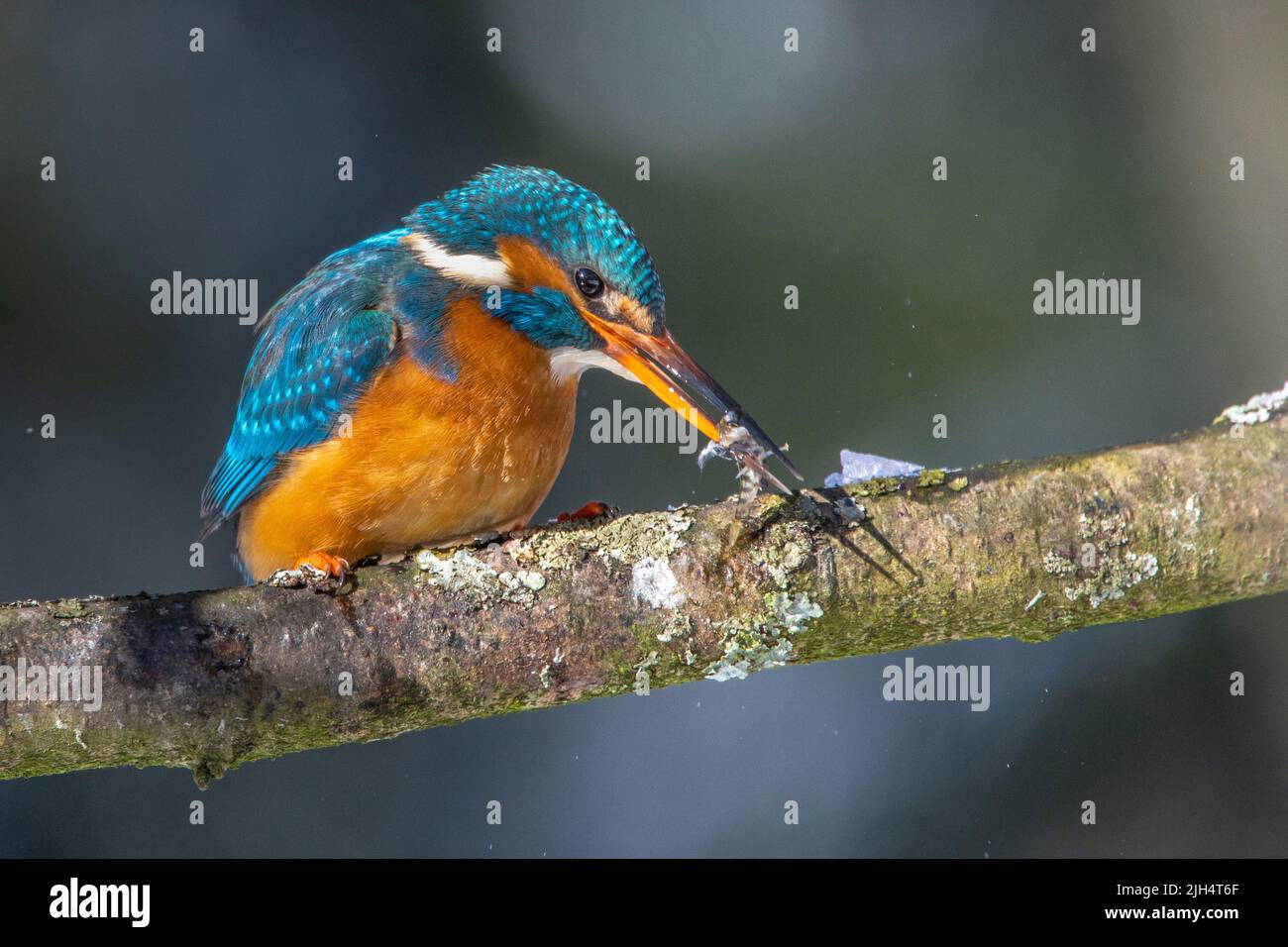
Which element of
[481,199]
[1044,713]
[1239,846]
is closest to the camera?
[481,199]

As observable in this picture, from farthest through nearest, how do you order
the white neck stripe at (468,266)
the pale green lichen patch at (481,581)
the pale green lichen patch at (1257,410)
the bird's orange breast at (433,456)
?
the white neck stripe at (468,266) < the bird's orange breast at (433,456) < the pale green lichen patch at (1257,410) < the pale green lichen patch at (481,581)

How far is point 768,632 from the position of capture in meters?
2.25

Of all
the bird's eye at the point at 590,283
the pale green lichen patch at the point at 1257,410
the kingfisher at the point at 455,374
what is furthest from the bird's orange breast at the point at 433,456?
the pale green lichen patch at the point at 1257,410

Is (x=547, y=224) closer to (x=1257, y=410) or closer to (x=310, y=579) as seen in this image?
(x=310, y=579)

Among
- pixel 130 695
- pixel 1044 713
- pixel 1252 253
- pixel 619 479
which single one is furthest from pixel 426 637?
pixel 1252 253

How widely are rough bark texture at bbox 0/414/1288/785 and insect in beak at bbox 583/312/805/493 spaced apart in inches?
11.7

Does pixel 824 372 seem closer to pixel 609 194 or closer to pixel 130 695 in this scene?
pixel 609 194

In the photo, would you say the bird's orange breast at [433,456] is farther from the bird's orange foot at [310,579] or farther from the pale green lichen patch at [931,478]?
the pale green lichen patch at [931,478]

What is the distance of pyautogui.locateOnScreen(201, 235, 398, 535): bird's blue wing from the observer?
2.98 metres

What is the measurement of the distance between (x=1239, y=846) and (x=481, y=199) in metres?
2.93

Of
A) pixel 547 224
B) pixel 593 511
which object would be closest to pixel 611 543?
pixel 593 511

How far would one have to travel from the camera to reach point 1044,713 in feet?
14.7

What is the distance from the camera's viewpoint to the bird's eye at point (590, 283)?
2.96 metres

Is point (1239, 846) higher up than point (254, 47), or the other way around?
point (254, 47)
